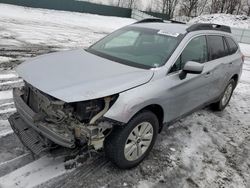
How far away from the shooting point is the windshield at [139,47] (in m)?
4.14

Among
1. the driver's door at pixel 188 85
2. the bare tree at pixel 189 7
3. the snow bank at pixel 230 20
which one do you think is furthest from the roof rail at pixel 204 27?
the bare tree at pixel 189 7

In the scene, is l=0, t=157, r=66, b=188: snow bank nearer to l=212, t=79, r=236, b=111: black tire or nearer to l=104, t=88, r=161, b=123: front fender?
l=104, t=88, r=161, b=123: front fender

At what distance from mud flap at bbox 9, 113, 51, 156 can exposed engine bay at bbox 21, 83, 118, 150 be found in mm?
272

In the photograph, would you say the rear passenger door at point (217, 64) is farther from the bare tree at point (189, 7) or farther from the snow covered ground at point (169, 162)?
the bare tree at point (189, 7)

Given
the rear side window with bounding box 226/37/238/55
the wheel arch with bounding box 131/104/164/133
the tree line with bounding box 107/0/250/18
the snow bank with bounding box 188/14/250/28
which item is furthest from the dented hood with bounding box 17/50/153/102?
the tree line with bounding box 107/0/250/18

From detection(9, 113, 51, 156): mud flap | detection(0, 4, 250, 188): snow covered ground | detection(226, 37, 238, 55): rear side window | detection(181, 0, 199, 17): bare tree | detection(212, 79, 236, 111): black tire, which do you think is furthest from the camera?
detection(181, 0, 199, 17): bare tree

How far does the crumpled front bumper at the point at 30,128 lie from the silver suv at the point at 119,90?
11 millimetres

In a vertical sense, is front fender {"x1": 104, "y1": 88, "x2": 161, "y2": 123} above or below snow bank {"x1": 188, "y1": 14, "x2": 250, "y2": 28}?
above

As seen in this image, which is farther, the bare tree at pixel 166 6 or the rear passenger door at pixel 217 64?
the bare tree at pixel 166 6

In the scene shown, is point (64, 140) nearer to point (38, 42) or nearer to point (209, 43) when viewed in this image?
point (209, 43)

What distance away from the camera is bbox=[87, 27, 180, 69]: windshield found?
414cm

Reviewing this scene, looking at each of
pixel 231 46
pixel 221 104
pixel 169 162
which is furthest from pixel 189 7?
pixel 169 162

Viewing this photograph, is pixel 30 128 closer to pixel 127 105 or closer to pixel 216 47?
pixel 127 105

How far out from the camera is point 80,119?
125 inches
